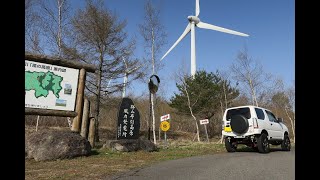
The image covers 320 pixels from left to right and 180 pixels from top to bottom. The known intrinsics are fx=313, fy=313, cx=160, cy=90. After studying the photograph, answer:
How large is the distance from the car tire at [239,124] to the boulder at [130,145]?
3.56 metres

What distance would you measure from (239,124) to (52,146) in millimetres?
7251

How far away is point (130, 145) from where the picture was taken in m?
A: 12.9

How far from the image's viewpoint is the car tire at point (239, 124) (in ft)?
41.5

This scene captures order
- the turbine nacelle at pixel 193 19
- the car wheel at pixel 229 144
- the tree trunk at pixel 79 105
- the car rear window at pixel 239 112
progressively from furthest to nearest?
the turbine nacelle at pixel 193 19 → the car wheel at pixel 229 144 → the car rear window at pixel 239 112 → the tree trunk at pixel 79 105

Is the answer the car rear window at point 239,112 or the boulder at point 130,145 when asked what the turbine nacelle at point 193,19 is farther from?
the boulder at point 130,145

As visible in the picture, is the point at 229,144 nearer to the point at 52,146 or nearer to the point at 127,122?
the point at 127,122

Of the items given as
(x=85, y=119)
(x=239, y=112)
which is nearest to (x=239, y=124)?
(x=239, y=112)

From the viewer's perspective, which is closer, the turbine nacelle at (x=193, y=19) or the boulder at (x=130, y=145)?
the boulder at (x=130, y=145)

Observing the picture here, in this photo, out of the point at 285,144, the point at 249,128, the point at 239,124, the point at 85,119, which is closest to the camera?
the point at 249,128

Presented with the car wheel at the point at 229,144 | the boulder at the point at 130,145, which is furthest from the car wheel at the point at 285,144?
the boulder at the point at 130,145

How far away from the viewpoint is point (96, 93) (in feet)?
67.9
